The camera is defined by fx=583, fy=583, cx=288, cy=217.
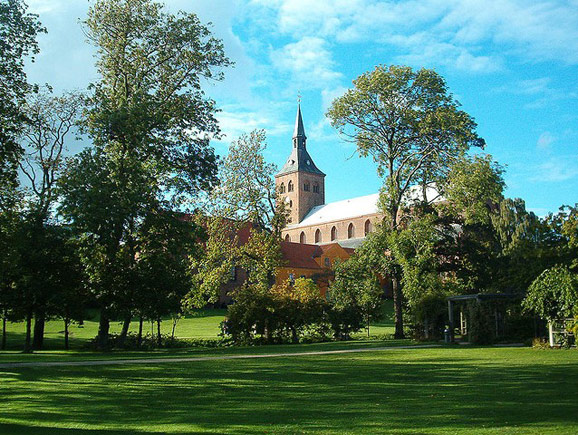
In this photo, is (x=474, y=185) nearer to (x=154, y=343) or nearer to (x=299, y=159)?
(x=154, y=343)

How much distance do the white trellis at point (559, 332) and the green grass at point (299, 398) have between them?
5.33 m

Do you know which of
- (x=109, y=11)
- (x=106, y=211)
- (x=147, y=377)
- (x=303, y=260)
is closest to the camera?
(x=147, y=377)

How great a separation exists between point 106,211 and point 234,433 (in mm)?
17912

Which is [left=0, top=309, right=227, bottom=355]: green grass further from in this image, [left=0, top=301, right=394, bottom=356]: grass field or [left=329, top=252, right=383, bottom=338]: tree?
[left=329, top=252, right=383, bottom=338]: tree

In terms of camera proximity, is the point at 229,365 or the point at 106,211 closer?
the point at 229,365

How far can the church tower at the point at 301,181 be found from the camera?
10856 centimetres

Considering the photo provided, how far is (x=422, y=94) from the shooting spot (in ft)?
114

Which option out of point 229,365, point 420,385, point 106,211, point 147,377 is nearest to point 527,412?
point 420,385

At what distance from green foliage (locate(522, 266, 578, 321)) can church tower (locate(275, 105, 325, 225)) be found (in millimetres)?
85742

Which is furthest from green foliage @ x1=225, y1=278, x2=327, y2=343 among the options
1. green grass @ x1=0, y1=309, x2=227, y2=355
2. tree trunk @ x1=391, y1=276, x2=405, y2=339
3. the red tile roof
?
the red tile roof

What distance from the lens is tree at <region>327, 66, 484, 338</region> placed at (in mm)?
33344

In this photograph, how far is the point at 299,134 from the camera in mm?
104812

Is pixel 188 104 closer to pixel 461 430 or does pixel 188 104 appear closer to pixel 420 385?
pixel 420 385

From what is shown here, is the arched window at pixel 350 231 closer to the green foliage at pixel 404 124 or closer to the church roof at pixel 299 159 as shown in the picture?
the church roof at pixel 299 159
